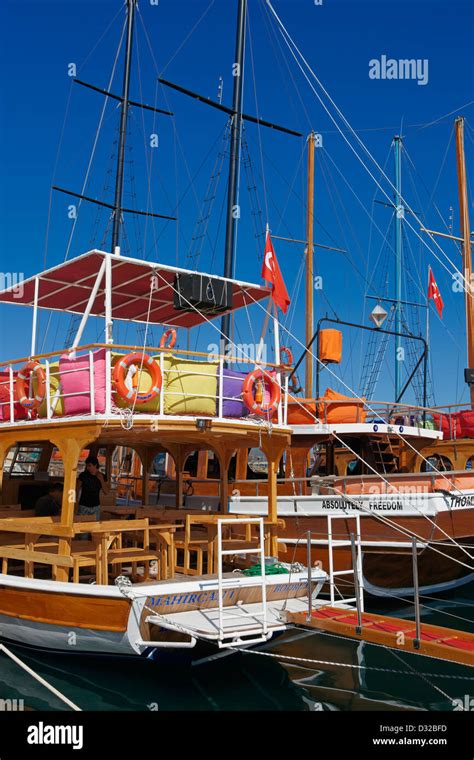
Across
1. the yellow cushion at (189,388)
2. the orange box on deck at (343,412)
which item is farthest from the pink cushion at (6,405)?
the orange box on deck at (343,412)

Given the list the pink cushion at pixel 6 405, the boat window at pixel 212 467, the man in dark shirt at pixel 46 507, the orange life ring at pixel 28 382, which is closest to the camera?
the orange life ring at pixel 28 382

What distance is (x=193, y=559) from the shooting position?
48.7ft

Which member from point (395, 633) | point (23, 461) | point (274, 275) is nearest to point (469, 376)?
point (274, 275)

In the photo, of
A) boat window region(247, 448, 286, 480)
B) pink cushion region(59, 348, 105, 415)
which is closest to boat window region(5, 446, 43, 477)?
boat window region(247, 448, 286, 480)

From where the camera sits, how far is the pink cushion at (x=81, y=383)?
10305 millimetres

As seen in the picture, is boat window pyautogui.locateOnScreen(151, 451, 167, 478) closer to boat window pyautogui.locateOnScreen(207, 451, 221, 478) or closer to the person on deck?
boat window pyautogui.locateOnScreen(207, 451, 221, 478)

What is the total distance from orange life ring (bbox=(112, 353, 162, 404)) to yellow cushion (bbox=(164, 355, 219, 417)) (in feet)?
1.05

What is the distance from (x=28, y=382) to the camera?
11617 mm

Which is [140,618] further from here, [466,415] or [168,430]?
[466,415]

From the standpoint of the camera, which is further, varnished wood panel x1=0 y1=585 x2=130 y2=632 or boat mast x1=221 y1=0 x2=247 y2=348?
boat mast x1=221 y1=0 x2=247 y2=348

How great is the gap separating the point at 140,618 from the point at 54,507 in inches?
167

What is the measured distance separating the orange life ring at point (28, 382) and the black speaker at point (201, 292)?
2.43 m

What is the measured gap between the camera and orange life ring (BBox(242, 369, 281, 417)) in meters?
11.2

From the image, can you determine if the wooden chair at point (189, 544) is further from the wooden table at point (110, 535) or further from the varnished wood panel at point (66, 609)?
the varnished wood panel at point (66, 609)
